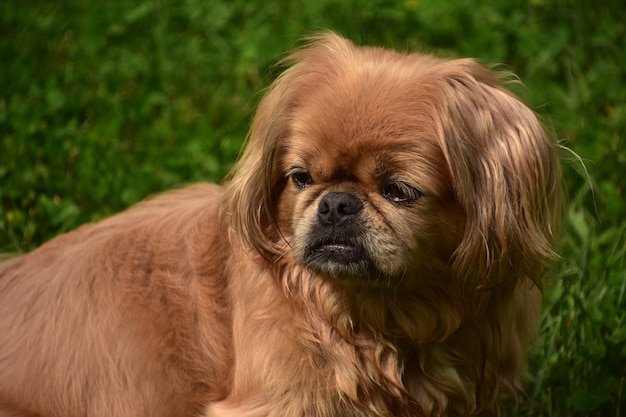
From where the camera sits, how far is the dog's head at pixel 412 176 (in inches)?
132

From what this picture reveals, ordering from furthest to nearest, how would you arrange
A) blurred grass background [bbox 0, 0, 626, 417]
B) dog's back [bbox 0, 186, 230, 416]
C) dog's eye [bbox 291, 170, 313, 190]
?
1. blurred grass background [bbox 0, 0, 626, 417]
2. dog's back [bbox 0, 186, 230, 416]
3. dog's eye [bbox 291, 170, 313, 190]

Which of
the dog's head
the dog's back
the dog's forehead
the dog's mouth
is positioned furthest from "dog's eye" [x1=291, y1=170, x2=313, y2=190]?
the dog's back

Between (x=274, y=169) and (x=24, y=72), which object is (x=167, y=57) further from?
(x=274, y=169)

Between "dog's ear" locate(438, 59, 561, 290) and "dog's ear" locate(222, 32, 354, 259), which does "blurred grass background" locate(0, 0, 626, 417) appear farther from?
"dog's ear" locate(438, 59, 561, 290)

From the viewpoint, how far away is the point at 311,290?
12.0 ft

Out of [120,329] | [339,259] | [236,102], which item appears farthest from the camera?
[236,102]

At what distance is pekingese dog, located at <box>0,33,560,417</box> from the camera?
3389 mm

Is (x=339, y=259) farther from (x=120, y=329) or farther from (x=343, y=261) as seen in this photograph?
(x=120, y=329)

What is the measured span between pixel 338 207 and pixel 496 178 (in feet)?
1.70

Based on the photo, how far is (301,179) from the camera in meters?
3.58

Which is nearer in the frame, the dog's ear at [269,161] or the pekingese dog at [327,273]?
the pekingese dog at [327,273]

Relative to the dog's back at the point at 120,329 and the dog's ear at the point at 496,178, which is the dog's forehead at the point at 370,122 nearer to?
the dog's ear at the point at 496,178

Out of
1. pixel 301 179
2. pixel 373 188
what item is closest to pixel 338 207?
pixel 373 188

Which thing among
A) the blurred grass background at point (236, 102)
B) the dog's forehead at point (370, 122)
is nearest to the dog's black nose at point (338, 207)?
the dog's forehead at point (370, 122)
